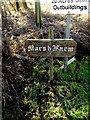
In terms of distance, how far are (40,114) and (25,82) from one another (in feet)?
2.62

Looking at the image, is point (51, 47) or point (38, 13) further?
point (38, 13)

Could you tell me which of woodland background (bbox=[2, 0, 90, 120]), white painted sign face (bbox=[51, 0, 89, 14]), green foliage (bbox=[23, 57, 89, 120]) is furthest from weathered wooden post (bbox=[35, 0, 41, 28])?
green foliage (bbox=[23, 57, 89, 120])

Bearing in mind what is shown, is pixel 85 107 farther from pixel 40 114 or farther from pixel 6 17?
pixel 6 17

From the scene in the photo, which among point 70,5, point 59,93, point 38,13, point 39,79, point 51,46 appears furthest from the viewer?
point 38,13

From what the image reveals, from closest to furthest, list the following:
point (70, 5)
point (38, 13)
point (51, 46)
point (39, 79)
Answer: point (51, 46), point (39, 79), point (70, 5), point (38, 13)

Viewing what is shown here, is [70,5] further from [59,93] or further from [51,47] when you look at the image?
[59,93]

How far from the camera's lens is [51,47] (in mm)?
2270

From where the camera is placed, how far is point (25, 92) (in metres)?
2.60

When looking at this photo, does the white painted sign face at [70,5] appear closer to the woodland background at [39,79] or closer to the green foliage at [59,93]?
the woodland background at [39,79]

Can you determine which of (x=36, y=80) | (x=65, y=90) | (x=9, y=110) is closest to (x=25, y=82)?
(x=36, y=80)

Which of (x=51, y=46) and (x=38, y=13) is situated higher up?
(x=38, y=13)

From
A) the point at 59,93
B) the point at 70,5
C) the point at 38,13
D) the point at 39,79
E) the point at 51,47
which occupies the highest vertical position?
the point at 70,5

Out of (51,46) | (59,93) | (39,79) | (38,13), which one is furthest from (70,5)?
(59,93)

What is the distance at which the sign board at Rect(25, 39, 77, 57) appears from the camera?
7.25 feet
